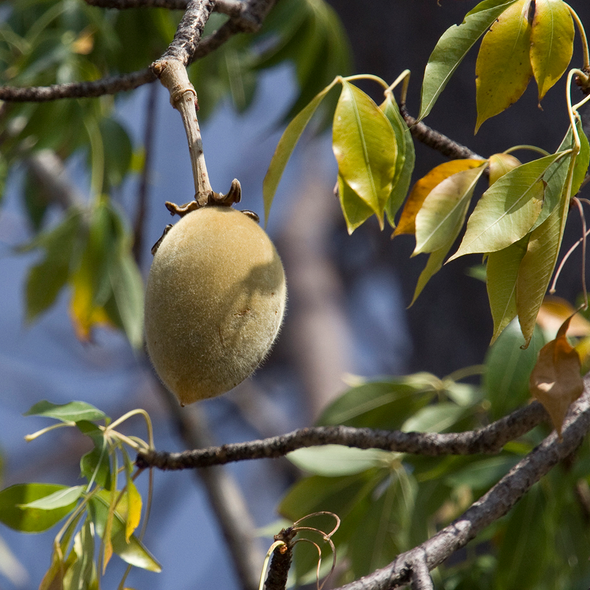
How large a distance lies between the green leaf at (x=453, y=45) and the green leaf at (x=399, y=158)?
6cm

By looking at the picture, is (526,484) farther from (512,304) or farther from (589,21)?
(589,21)

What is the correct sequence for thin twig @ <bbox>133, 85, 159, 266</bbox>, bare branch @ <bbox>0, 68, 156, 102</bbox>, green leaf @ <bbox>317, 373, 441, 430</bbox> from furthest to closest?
thin twig @ <bbox>133, 85, 159, 266</bbox> → green leaf @ <bbox>317, 373, 441, 430</bbox> → bare branch @ <bbox>0, 68, 156, 102</bbox>

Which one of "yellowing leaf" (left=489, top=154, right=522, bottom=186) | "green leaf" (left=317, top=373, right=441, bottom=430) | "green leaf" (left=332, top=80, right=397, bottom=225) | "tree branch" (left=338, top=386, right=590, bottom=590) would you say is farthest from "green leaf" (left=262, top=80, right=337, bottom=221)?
"green leaf" (left=317, top=373, right=441, bottom=430)

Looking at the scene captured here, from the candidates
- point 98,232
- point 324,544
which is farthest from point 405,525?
point 98,232

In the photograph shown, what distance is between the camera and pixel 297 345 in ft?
9.37

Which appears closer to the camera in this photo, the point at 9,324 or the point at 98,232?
the point at 98,232

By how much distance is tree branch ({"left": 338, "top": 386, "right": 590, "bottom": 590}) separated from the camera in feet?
1.59

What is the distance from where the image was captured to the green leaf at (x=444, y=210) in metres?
0.51

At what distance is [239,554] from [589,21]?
1.09 m

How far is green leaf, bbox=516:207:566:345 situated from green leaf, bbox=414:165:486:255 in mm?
63

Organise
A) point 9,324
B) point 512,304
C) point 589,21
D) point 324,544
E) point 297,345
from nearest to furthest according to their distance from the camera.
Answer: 1. point 512,304
2. point 324,544
3. point 589,21
4. point 297,345
5. point 9,324

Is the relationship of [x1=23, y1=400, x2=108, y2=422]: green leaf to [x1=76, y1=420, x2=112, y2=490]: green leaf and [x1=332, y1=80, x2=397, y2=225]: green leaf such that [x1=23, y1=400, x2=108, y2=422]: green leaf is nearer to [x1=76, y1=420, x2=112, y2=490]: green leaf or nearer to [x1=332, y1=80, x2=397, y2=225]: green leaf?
[x1=76, y1=420, x2=112, y2=490]: green leaf

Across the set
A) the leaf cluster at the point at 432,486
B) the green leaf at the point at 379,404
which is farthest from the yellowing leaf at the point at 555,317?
the green leaf at the point at 379,404

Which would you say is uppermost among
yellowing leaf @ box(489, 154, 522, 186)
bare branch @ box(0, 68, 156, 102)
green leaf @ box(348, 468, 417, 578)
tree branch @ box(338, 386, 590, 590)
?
bare branch @ box(0, 68, 156, 102)
